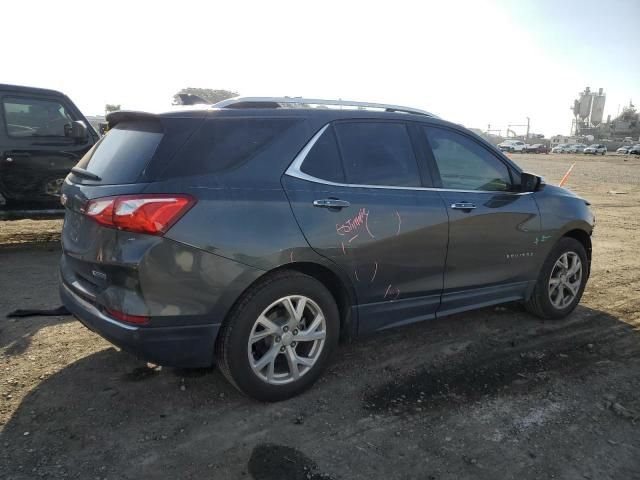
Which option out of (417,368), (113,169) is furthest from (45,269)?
(417,368)

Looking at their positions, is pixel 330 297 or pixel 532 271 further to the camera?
pixel 532 271

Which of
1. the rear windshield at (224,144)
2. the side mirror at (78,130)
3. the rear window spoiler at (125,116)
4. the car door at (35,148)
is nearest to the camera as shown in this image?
the rear windshield at (224,144)

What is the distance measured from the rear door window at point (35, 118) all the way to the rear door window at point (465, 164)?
5.21m

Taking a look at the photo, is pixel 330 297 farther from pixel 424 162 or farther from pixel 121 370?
pixel 121 370

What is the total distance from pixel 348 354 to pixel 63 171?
16.5ft

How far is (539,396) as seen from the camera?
11.2ft

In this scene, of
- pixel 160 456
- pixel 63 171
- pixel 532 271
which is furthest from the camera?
pixel 63 171

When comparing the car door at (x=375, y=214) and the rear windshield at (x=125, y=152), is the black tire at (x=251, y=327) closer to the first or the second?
the car door at (x=375, y=214)

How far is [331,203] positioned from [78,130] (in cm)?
494

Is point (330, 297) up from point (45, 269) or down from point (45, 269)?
up

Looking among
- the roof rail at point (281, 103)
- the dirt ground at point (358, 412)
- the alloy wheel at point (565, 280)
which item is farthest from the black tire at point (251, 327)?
the alloy wheel at point (565, 280)

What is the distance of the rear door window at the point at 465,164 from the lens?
392 cm

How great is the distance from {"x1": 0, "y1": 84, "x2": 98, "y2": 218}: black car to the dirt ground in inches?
115

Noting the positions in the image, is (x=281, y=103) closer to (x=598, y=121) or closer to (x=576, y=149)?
(x=576, y=149)
